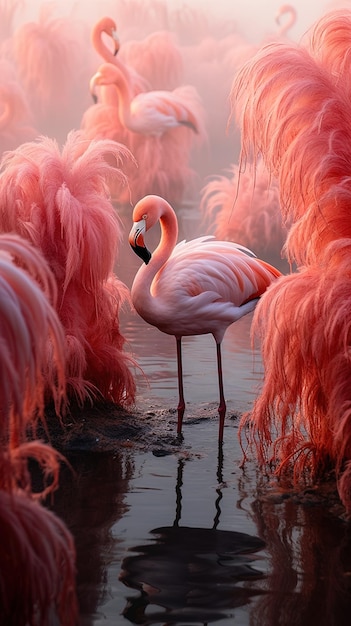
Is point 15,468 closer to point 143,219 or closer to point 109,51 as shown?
point 143,219

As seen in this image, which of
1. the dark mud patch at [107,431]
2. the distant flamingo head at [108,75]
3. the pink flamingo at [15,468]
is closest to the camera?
the pink flamingo at [15,468]

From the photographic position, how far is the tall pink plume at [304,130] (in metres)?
1.85

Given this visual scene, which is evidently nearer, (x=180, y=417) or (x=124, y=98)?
(x=180, y=417)

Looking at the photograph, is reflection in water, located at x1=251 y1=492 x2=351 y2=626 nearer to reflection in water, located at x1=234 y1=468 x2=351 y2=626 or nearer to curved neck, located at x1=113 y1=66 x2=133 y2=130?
reflection in water, located at x1=234 y1=468 x2=351 y2=626

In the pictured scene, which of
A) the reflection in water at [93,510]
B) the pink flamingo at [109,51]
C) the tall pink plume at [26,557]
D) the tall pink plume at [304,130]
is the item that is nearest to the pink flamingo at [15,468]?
the tall pink plume at [26,557]

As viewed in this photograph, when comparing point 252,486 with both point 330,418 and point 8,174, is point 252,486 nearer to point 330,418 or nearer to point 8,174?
point 330,418

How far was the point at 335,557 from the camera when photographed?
1664 mm

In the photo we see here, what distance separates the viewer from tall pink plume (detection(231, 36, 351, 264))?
185cm

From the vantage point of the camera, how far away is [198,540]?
1.74 m

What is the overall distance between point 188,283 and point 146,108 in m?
4.27

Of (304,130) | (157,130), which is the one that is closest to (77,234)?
(304,130)

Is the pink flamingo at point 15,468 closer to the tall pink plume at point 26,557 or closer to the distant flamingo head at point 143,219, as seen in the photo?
the tall pink plume at point 26,557

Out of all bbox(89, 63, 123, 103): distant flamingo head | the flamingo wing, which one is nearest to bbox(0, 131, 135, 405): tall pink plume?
the flamingo wing

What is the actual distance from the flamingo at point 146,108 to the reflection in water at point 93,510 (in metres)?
4.63
